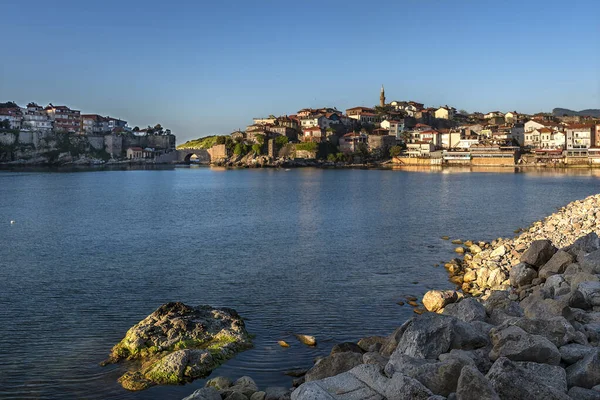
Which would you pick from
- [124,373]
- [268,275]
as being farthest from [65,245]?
[124,373]

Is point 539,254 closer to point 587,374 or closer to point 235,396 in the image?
point 587,374

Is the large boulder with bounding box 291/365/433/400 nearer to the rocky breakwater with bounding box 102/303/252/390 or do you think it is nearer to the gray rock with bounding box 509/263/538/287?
the rocky breakwater with bounding box 102/303/252/390

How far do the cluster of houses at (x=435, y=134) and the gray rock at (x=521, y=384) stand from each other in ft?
305

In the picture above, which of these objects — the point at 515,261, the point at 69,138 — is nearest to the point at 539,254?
the point at 515,261

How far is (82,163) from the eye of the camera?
120m

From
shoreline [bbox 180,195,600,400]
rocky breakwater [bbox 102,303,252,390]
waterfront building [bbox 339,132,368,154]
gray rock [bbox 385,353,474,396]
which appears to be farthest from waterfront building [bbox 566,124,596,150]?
gray rock [bbox 385,353,474,396]

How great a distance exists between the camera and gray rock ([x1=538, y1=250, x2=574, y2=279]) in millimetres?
11320

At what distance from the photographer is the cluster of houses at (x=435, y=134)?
305 ft

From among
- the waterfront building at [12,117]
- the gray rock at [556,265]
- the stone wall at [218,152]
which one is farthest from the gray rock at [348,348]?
the waterfront building at [12,117]

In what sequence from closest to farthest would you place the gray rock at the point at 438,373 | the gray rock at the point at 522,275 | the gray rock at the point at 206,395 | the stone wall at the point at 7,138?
the gray rock at the point at 438,373 < the gray rock at the point at 206,395 < the gray rock at the point at 522,275 < the stone wall at the point at 7,138

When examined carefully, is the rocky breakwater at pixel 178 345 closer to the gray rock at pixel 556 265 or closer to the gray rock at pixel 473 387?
the gray rock at pixel 473 387

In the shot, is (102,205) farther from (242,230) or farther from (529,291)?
(529,291)

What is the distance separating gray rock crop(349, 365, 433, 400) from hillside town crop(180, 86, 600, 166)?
303 ft

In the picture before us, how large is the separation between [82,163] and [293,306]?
11783 centimetres
